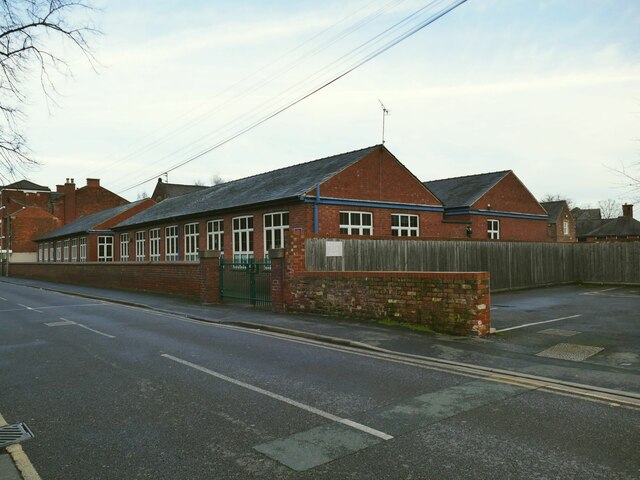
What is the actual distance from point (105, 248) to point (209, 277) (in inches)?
1284

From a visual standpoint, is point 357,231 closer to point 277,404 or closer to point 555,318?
point 555,318

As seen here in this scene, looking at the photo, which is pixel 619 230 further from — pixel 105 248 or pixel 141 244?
pixel 105 248

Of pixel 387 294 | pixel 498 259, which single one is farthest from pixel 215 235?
pixel 387 294

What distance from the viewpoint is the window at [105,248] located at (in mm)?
46906

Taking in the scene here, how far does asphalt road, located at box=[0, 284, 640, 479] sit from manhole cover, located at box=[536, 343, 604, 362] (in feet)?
6.41

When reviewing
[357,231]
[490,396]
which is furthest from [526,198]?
[490,396]

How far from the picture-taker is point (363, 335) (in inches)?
419

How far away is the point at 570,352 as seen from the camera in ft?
29.0

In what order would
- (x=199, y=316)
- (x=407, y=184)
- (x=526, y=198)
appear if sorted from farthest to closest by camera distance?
(x=526, y=198) → (x=407, y=184) → (x=199, y=316)

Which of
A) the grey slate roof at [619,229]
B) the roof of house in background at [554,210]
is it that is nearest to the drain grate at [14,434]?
the roof of house in background at [554,210]

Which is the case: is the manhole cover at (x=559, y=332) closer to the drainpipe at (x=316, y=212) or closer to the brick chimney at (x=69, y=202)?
the drainpipe at (x=316, y=212)

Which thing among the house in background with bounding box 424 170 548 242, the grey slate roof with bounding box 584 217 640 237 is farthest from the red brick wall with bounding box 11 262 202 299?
the grey slate roof with bounding box 584 217 640 237

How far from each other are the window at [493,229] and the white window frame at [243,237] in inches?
664

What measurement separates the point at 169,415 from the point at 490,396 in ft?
12.6
